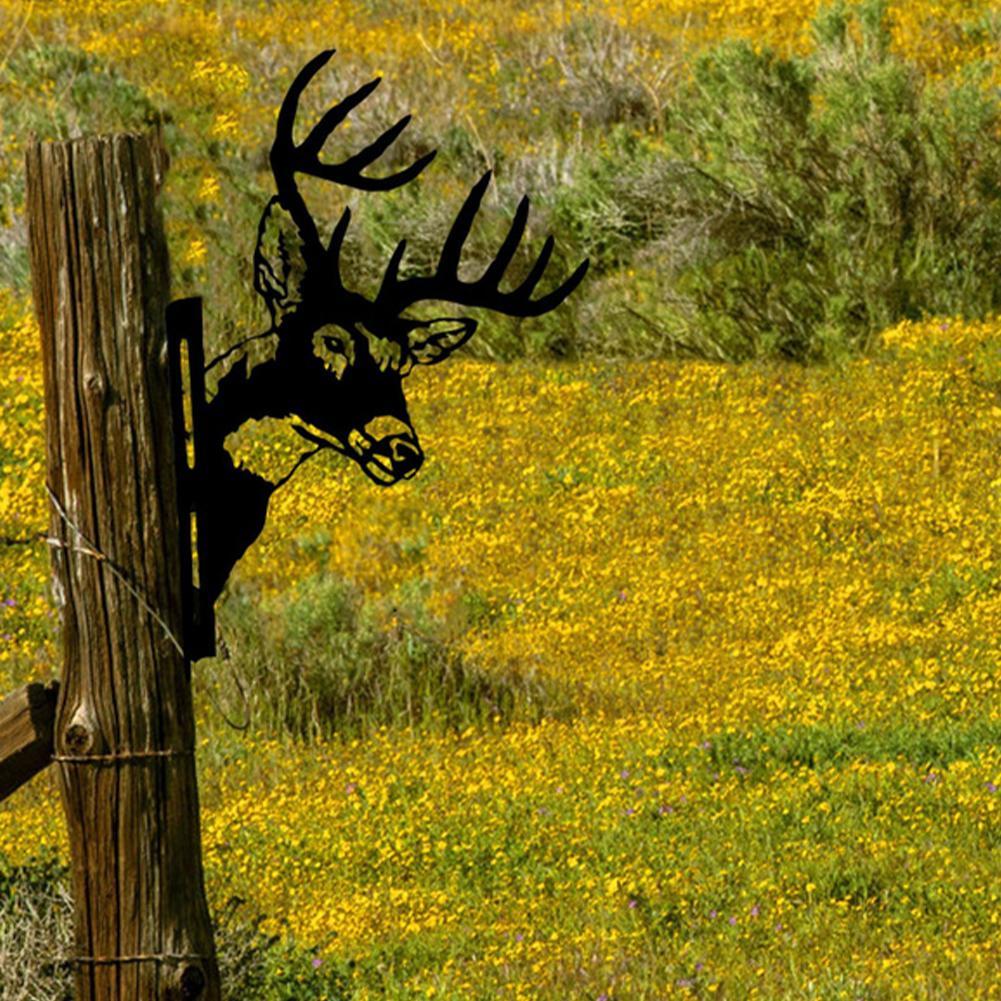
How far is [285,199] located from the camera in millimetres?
3846

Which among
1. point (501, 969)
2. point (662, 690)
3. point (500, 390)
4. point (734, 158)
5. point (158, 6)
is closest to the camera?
point (501, 969)

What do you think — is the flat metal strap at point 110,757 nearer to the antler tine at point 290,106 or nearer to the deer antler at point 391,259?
the deer antler at point 391,259

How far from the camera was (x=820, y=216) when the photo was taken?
15.1 metres

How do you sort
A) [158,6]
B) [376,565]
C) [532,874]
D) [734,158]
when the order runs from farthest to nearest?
[158,6]
[734,158]
[376,565]
[532,874]

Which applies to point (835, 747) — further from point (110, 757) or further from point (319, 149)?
point (319, 149)

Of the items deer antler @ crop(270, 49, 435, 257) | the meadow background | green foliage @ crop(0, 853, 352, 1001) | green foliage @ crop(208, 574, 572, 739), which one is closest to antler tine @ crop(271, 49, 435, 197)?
deer antler @ crop(270, 49, 435, 257)

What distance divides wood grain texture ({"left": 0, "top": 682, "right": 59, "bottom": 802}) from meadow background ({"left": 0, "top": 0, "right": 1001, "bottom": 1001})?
349 millimetres

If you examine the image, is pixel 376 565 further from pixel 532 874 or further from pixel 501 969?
pixel 501 969

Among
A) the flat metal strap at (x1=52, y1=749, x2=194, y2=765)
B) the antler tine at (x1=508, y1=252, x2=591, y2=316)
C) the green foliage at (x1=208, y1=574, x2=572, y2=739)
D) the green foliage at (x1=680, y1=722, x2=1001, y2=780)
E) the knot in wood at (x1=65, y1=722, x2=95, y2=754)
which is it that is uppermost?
the antler tine at (x1=508, y1=252, x2=591, y2=316)

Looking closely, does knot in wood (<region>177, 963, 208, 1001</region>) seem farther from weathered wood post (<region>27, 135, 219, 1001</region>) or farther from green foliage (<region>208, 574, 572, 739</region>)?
green foliage (<region>208, 574, 572, 739</region>)

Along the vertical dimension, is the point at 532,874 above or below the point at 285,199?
below

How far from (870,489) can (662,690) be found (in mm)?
2974

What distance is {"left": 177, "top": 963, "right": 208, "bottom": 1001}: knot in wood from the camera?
3.91m

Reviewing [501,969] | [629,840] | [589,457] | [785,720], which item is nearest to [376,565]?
[589,457]
